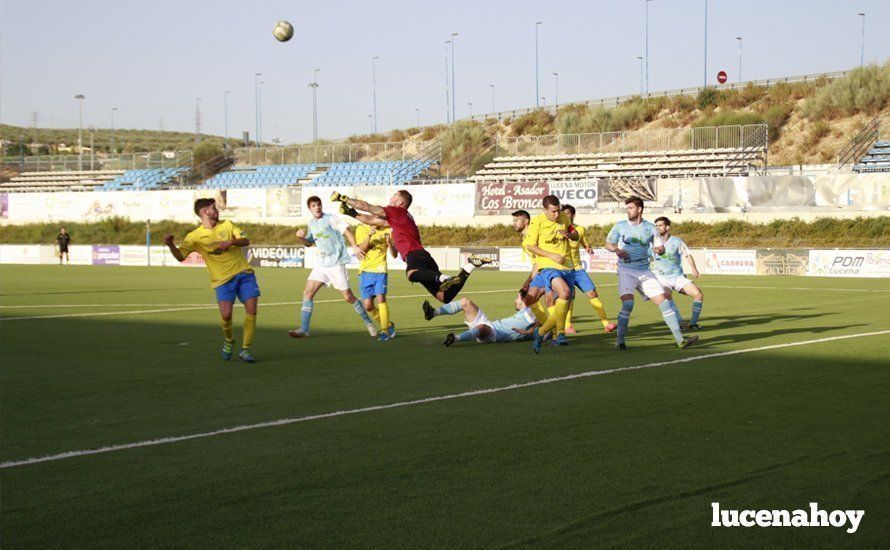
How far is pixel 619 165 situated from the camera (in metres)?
55.4

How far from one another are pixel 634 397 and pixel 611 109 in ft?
222

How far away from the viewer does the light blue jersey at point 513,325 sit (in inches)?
564

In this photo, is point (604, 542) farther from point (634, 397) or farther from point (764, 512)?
point (634, 397)

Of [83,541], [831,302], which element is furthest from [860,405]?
[831,302]

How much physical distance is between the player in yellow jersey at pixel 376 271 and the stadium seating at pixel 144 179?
192ft

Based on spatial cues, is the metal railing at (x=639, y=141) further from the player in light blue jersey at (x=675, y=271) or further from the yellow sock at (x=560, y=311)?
the yellow sock at (x=560, y=311)

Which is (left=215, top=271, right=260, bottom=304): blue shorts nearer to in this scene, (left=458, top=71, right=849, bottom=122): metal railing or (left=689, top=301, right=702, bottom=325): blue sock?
(left=689, top=301, right=702, bottom=325): blue sock

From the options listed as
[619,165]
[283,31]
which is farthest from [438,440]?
[619,165]

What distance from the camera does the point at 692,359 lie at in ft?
41.5

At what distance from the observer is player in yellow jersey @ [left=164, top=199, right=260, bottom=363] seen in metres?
12.7

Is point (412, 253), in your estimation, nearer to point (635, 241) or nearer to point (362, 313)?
point (362, 313)

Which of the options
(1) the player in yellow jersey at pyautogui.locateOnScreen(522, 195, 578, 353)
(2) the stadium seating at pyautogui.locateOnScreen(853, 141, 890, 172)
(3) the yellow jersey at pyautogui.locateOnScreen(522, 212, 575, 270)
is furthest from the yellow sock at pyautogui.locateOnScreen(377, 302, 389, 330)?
(2) the stadium seating at pyautogui.locateOnScreen(853, 141, 890, 172)

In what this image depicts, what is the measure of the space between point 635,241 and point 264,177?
57241mm

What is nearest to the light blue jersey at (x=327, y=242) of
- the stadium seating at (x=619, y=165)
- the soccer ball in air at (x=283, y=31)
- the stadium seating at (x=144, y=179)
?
the soccer ball in air at (x=283, y=31)
